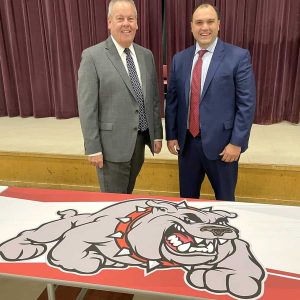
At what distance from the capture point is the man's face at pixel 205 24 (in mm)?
1753

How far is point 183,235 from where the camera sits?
4.36 feet

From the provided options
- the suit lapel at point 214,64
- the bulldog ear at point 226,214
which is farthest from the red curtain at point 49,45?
the bulldog ear at point 226,214

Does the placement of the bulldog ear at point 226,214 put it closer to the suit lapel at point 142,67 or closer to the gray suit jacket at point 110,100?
the gray suit jacket at point 110,100

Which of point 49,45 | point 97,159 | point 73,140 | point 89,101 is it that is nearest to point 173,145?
point 97,159

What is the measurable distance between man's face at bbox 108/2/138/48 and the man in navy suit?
12.1 inches

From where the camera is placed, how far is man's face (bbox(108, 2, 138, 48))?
5.75 feet

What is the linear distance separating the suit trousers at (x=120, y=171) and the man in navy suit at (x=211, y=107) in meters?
0.18

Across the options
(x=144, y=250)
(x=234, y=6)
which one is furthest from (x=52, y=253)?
(x=234, y=6)

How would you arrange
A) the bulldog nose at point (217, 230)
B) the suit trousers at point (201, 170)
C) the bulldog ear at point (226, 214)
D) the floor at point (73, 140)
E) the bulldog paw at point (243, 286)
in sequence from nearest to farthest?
the bulldog paw at point (243, 286)
the bulldog nose at point (217, 230)
the bulldog ear at point (226, 214)
the suit trousers at point (201, 170)
the floor at point (73, 140)

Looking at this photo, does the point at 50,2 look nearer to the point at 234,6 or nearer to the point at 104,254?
the point at 234,6

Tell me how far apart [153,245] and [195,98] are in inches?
35.4

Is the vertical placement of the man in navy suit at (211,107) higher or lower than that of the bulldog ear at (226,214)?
higher

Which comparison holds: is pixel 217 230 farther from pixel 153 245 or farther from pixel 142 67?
pixel 142 67

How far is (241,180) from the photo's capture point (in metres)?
2.57
